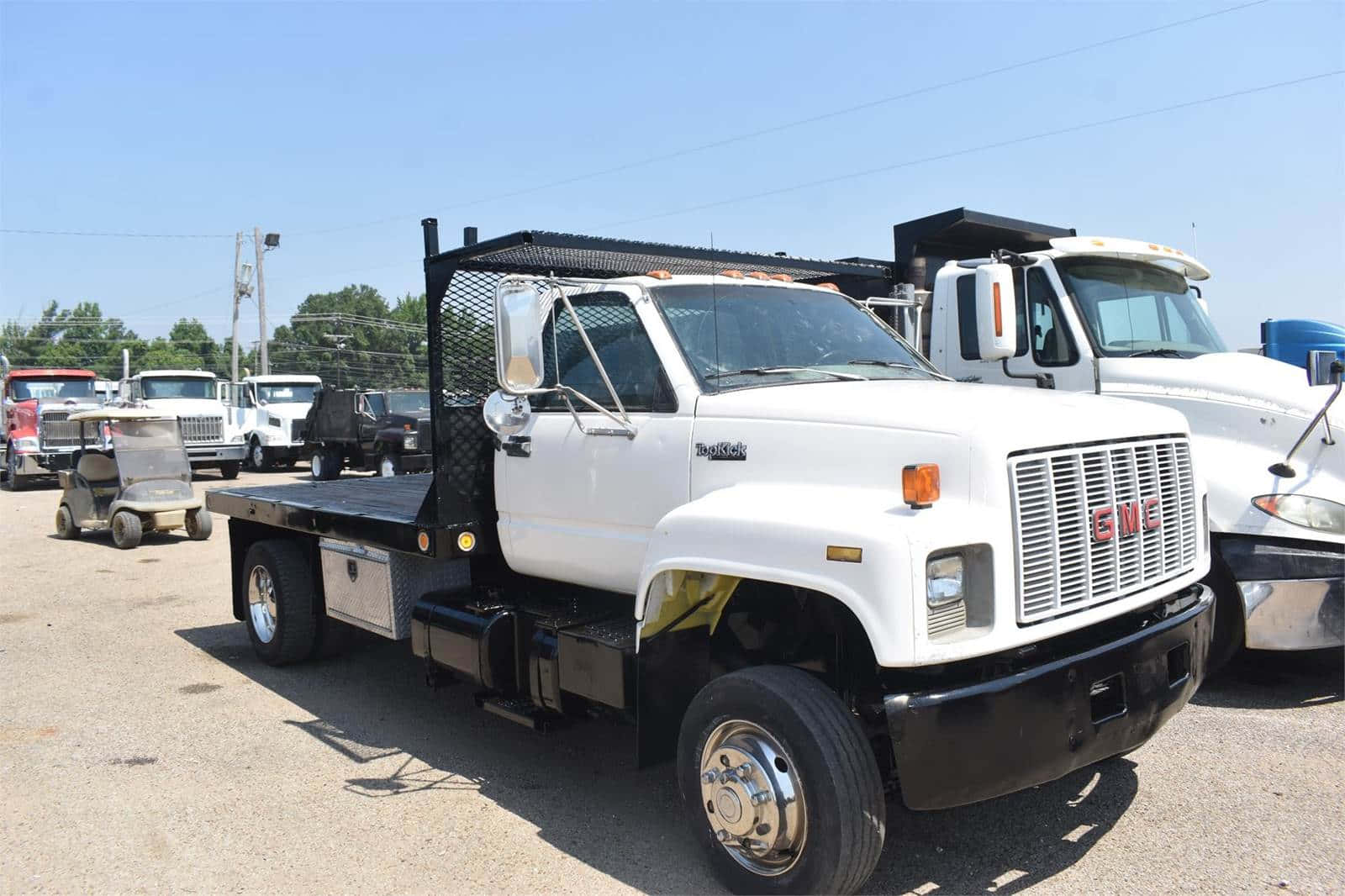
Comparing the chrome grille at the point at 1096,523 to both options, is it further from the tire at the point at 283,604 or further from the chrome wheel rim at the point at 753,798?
the tire at the point at 283,604

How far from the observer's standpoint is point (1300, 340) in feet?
29.2

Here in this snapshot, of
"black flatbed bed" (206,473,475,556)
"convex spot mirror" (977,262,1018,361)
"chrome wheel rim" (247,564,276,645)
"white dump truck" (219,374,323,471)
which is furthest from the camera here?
"white dump truck" (219,374,323,471)

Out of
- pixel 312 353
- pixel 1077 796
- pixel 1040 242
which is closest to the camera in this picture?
pixel 1077 796

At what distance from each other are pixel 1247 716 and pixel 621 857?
3.60 metres

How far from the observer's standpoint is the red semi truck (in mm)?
21078

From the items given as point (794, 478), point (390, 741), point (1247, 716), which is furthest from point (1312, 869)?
point (390, 741)

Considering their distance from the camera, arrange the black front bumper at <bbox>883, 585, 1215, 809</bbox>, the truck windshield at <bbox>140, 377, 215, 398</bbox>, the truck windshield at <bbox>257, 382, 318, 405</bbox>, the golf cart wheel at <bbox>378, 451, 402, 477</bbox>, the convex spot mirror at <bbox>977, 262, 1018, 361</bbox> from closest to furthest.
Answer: the black front bumper at <bbox>883, 585, 1215, 809</bbox> < the convex spot mirror at <bbox>977, 262, 1018, 361</bbox> < the golf cart wheel at <bbox>378, 451, 402, 477</bbox> < the truck windshield at <bbox>140, 377, 215, 398</bbox> < the truck windshield at <bbox>257, 382, 318, 405</bbox>

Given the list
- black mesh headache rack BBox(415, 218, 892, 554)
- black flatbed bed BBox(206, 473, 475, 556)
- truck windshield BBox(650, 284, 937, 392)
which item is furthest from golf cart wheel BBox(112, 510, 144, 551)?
truck windshield BBox(650, 284, 937, 392)

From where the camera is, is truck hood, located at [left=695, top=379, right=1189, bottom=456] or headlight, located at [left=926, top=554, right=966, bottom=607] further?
truck hood, located at [left=695, top=379, right=1189, bottom=456]

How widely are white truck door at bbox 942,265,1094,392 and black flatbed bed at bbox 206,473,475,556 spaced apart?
11.4ft

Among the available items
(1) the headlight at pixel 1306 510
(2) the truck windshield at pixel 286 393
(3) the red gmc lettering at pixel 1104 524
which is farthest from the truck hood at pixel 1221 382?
(2) the truck windshield at pixel 286 393

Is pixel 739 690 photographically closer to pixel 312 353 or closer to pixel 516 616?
pixel 516 616

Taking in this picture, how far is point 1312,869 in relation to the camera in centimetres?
379

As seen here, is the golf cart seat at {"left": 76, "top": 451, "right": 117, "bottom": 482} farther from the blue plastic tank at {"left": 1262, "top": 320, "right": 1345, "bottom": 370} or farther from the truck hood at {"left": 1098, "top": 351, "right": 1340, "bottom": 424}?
the blue plastic tank at {"left": 1262, "top": 320, "right": 1345, "bottom": 370}
